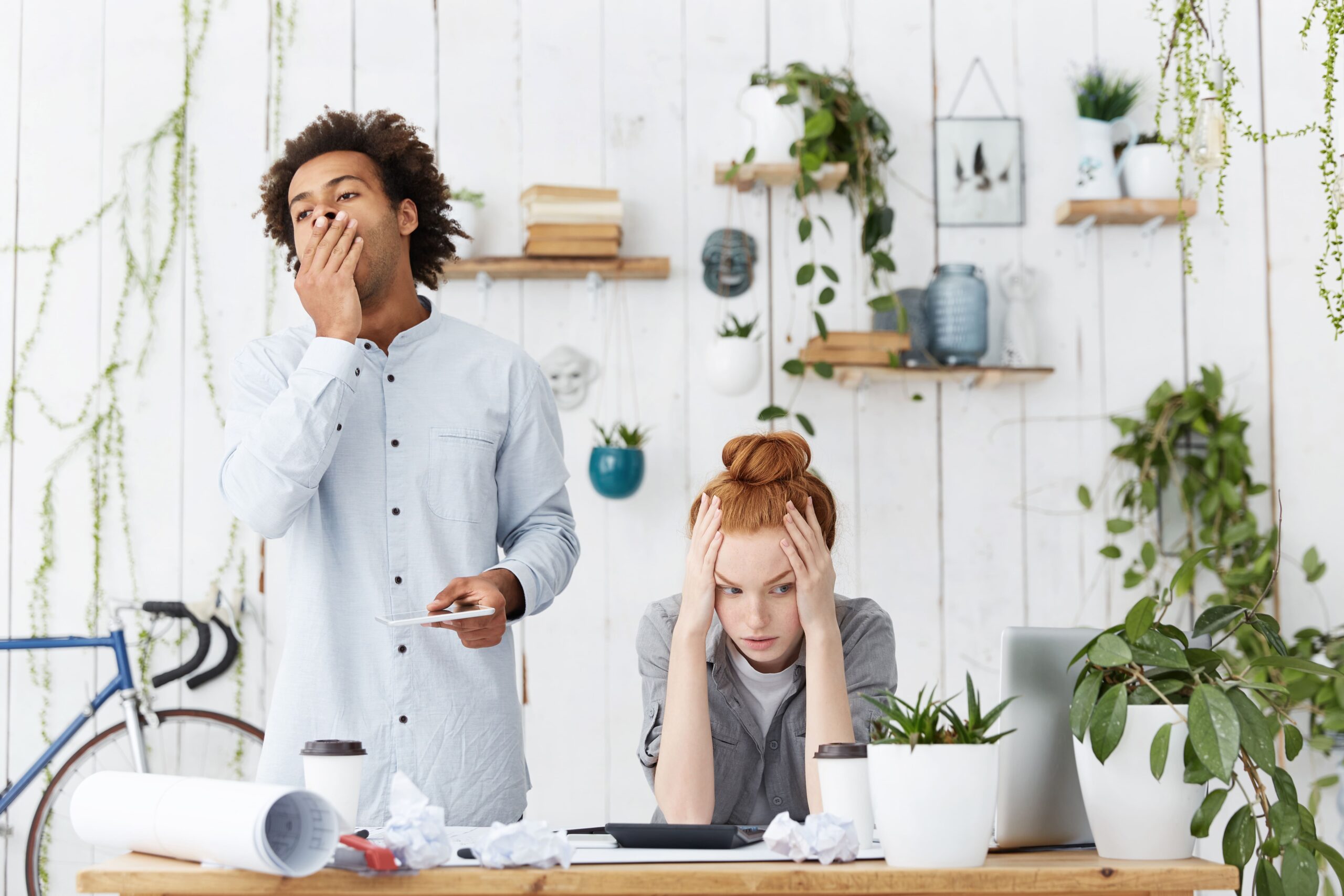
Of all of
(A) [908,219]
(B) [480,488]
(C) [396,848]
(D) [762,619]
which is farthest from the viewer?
(A) [908,219]

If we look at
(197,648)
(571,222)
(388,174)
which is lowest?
(197,648)

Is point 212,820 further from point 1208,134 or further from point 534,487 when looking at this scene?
point 1208,134

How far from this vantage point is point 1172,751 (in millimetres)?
1005

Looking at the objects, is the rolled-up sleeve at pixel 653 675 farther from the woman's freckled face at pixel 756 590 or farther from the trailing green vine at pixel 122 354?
the trailing green vine at pixel 122 354

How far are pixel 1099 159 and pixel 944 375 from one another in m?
0.66

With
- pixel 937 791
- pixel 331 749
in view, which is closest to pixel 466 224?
pixel 331 749

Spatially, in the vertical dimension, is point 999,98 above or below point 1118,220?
above

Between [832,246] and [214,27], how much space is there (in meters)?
1.60

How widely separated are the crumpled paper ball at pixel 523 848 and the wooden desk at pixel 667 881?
0.01 m

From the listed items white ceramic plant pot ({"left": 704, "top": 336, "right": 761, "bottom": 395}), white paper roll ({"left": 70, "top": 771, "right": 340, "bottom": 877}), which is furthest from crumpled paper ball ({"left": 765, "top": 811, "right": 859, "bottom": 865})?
white ceramic plant pot ({"left": 704, "top": 336, "right": 761, "bottom": 395})

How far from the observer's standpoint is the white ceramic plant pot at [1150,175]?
2.85m

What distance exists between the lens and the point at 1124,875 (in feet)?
3.13

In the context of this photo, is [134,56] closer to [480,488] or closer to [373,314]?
[373,314]

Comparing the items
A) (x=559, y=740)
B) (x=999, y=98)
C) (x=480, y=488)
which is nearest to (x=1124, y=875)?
(x=480, y=488)
